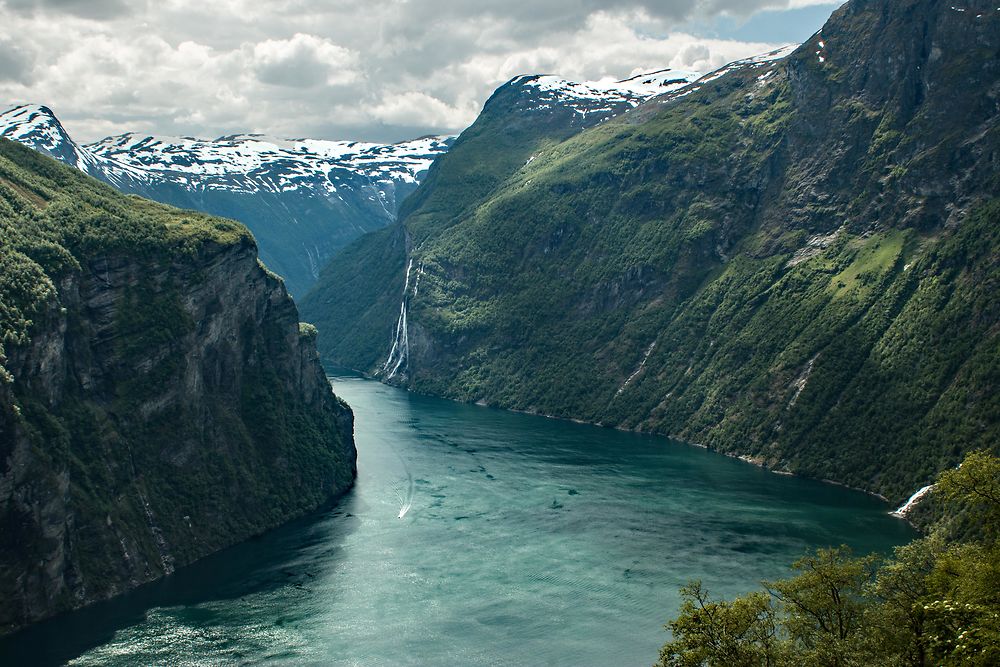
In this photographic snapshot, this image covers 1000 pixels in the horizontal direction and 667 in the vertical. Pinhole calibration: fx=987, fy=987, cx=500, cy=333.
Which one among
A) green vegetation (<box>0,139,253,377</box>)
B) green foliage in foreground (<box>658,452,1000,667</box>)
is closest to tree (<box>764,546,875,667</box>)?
green foliage in foreground (<box>658,452,1000,667</box>)

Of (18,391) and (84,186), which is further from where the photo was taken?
(84,186)

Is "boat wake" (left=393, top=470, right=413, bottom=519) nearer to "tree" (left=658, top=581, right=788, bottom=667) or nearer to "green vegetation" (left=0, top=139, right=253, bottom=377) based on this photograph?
"green vegetation" (left=0, top=139, right=253, bottom=377)

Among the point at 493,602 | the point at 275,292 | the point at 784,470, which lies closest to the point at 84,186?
the point at 275,292

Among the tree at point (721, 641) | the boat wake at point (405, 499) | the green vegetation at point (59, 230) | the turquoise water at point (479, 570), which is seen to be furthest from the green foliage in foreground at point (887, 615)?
the boat wake at point (405, 499)

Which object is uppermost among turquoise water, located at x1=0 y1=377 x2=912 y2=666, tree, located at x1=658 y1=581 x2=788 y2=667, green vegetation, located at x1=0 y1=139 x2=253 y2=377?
green vegetation, located at x1=0 y1=139 x2=253 y2=377

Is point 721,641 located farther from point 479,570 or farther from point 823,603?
point 479,570

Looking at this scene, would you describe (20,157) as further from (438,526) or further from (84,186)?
(438,526)
